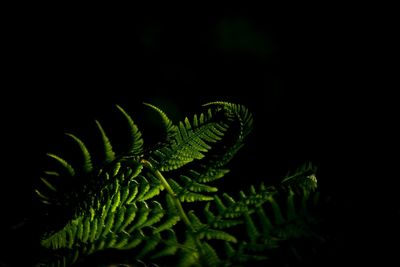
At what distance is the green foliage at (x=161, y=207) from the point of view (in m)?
0.72

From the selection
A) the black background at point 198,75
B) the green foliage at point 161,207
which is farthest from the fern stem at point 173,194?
the black background at point 198,75

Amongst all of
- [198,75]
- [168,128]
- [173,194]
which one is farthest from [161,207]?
[198,75]

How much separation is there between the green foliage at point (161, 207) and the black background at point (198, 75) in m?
1.03

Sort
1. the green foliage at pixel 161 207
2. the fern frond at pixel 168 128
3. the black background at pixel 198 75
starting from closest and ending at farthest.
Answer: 1. the green foliage at pixel 161 207
2. the fern frond at pixel 168 128
3. the black background at pixel 198 75

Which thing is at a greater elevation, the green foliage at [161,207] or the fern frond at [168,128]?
the fern frond at [168,128]

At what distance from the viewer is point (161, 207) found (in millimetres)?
862

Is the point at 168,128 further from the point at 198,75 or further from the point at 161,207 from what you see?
the point at 198,75

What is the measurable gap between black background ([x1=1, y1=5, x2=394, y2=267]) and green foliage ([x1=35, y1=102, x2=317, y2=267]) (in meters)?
1.03

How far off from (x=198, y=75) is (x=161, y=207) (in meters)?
1.61

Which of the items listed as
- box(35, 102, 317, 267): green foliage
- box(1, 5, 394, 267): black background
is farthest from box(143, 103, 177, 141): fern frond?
box(1, 5, 394, 267): black background

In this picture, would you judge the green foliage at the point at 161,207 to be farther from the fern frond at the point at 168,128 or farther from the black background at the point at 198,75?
the black background at the point at 198,75

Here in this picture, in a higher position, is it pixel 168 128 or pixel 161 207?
pixel 168 128

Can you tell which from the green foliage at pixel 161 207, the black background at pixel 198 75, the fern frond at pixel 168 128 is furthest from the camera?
the black background at pixel 198 75

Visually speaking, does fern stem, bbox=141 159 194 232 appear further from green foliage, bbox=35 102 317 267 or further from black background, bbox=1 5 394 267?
black background, bbox=1 5 394 267
